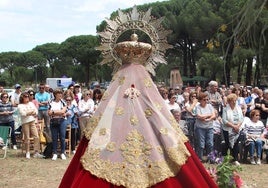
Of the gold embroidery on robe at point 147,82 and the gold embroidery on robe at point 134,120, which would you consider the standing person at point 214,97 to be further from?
the gold embroidery on robe at point 134,120

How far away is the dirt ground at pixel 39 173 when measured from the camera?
756cm

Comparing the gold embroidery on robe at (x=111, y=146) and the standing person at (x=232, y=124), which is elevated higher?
the gold embroidery on robe at (x=111, y=146)

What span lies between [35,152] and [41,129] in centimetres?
82

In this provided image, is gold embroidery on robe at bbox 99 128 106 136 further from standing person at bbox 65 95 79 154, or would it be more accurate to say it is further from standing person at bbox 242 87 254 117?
standing person at bbox 242 87 254 117

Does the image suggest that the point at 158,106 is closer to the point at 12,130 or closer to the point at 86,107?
the point at 86,107

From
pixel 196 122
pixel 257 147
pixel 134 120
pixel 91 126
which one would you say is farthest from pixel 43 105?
pixel 134 120

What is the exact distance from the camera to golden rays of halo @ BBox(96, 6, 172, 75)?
14.5ft

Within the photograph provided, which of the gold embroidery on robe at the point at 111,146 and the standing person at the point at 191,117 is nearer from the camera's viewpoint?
the gold embroidery on robe at the point at 111,146

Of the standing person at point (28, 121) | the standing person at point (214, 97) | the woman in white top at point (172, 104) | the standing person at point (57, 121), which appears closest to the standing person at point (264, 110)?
the standing person at point (214, 97)

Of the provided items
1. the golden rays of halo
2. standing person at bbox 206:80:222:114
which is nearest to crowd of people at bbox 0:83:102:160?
standing person at bbox 206:80:222:114

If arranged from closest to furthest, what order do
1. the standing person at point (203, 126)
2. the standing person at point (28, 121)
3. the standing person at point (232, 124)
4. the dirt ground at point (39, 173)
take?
the dirt ground at point (39, 173), the standing person at point (203, 126), the standing person at point (232, 124), the standing person at point (28, 121)

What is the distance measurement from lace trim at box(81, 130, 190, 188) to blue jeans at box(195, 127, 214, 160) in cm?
586

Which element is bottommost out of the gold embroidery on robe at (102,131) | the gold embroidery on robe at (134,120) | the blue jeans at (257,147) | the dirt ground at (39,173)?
the dirt ground at (39,173)

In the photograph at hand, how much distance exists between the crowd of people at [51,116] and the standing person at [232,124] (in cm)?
322
